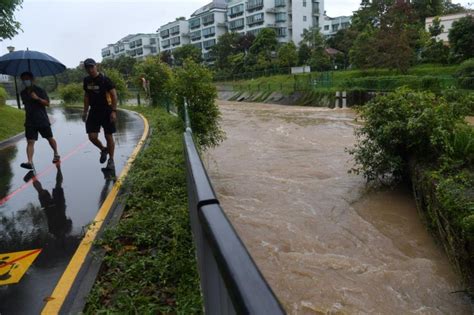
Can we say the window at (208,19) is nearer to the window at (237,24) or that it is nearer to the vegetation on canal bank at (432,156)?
the window at (237,24)

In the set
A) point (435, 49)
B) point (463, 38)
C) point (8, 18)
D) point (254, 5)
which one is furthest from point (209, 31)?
point (8, 18)

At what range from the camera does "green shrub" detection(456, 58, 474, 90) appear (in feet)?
78.7

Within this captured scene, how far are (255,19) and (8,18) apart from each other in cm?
7156

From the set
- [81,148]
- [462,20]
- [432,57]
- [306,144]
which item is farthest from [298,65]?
[81,148]

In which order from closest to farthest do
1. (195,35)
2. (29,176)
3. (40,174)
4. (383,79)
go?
(29,176) < (40,174) < (383,79) < (195,35)

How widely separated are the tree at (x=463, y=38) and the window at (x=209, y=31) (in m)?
64.4

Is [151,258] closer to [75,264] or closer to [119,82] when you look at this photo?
[75,264]

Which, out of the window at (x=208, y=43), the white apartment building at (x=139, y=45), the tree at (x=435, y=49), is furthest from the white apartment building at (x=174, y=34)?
the tree at (x=435, y=49)

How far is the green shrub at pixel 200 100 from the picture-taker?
10.2 metres

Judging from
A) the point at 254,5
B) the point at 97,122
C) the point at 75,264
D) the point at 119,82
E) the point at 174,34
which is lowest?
the point at 75,264

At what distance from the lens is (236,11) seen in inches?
3469

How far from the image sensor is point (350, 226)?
680cm

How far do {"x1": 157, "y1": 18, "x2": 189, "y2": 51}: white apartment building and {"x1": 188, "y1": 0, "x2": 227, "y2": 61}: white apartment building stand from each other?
4.12m

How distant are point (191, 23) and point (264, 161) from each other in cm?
9473
